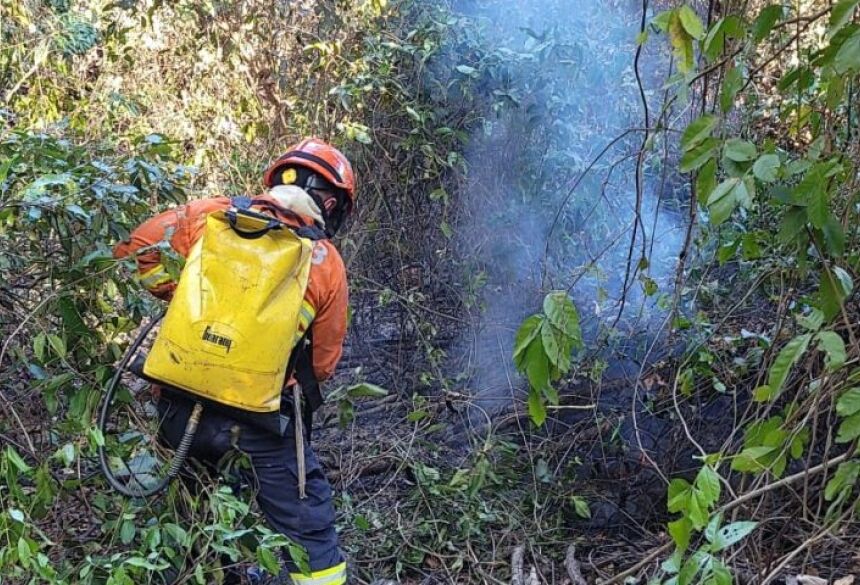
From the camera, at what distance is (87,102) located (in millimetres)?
5449

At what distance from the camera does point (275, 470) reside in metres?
3.06

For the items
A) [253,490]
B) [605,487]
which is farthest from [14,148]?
[605,487]

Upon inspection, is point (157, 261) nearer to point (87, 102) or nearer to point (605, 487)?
point (605, 487)

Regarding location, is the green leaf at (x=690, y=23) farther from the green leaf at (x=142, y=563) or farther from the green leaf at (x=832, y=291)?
the green leaf at (x=142, y=563)

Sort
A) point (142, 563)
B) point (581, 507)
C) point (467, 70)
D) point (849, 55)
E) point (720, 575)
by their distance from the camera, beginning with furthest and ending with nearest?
point (467, 70), point (581, 507), point (142, 563), point (720, 575), point (849, 55)

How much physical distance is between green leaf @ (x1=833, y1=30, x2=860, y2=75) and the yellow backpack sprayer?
1.70 metres

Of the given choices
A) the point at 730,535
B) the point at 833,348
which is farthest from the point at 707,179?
the point at 730,535

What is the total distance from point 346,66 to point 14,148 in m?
2.19

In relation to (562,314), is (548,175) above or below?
below

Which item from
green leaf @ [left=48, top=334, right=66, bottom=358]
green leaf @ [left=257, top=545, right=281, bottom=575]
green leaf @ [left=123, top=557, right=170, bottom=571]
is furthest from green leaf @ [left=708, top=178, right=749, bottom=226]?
green leaf @ [left=48, top=334, right=66, bottom=358]

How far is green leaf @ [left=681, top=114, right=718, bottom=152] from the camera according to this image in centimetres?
208

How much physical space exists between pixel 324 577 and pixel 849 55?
241cm

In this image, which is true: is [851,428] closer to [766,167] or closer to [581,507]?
[766,167]

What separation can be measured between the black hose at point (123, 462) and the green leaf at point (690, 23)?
1.95m
